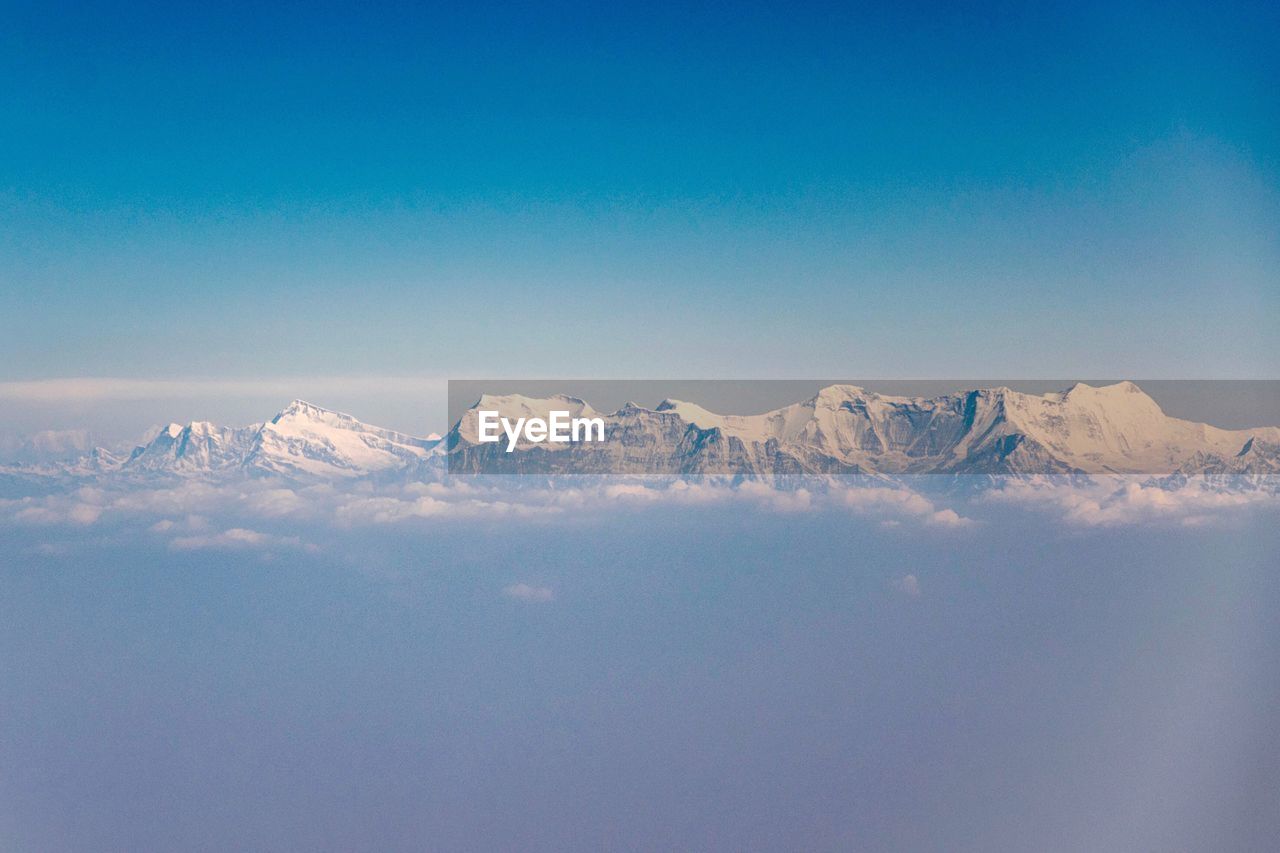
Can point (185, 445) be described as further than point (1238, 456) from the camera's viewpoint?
Yes

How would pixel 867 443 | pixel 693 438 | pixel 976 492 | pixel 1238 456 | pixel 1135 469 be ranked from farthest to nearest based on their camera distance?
pixel 976 492 → pixel 867 443 → pixel 693 438 → pixel 1135 469 → pixel 1238 456

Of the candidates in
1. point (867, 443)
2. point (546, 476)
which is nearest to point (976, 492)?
point (867, 443)

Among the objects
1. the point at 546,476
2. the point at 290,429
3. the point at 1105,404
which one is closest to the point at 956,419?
the point at 1105,404

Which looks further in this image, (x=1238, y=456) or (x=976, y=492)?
(x=976, y=492)

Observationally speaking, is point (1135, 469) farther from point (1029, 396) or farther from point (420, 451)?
point (420, 451)

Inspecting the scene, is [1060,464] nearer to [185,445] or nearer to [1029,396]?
[1029,396]

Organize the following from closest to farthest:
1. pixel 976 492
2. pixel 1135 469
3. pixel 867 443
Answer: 1. pixel 1135 469
2. pixel 867 443
3. pixel 976 492

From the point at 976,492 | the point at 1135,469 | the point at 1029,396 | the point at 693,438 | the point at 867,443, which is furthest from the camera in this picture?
the point at 976,492

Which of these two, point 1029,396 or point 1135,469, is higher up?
point 1029,396

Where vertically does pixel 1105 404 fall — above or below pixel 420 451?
above
